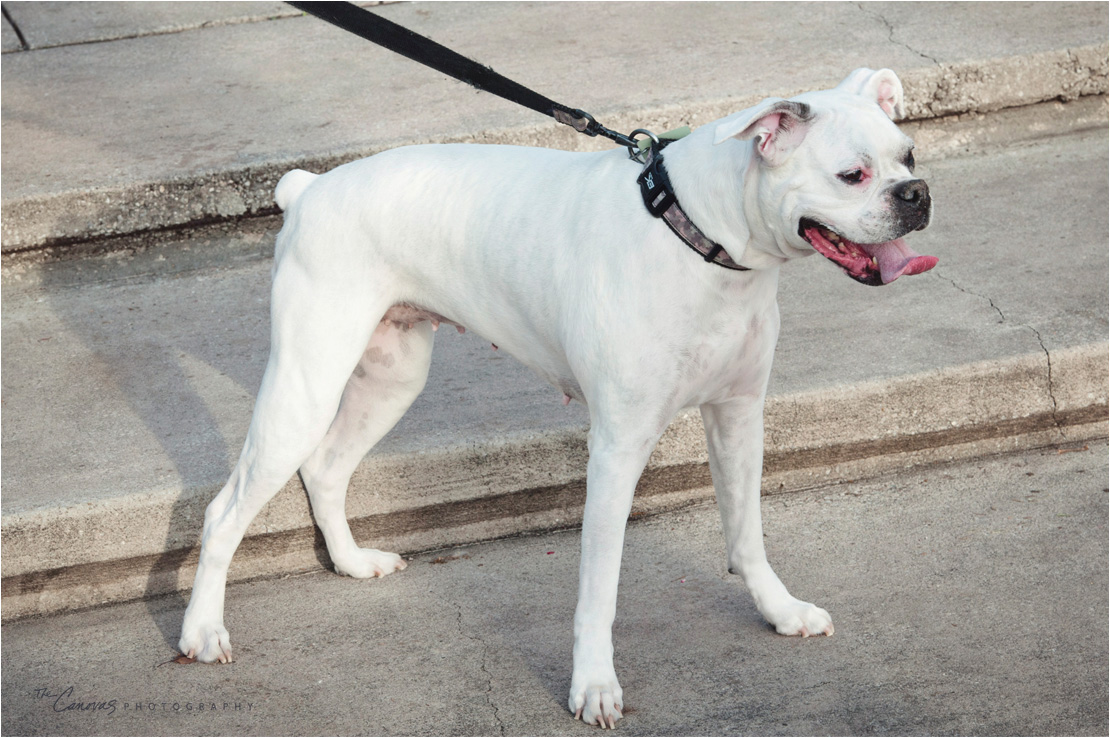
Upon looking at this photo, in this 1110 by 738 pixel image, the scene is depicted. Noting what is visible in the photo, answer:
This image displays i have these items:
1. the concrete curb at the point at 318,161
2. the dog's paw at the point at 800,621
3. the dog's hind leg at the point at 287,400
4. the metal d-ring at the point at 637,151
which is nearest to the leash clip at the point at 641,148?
the metal d-ring at the point at 637,151

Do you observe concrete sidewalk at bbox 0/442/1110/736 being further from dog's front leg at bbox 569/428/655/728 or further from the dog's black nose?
the dog's black nose

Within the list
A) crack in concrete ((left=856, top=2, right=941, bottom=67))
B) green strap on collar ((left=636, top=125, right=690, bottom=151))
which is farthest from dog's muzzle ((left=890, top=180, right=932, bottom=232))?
crack in concrete ((left=856, top=2, right=941, bottom=67))

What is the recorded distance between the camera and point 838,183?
245 cm

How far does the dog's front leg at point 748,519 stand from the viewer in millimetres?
3115

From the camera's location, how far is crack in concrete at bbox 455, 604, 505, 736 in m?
2.97

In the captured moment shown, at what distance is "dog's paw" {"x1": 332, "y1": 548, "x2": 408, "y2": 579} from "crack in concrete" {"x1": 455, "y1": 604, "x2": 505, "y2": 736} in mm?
304

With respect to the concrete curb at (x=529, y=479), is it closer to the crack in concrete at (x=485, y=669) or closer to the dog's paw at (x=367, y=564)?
the dog's paw at (x=367, y=564)

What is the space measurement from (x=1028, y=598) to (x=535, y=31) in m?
4.46

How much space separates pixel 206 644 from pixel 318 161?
8.35 ft

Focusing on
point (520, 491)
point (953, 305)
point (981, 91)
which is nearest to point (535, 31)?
point (981, 91)

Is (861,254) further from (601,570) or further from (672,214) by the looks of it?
(601,570)

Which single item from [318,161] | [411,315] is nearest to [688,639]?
[411,315]

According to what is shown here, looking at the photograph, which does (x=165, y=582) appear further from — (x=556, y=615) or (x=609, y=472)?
(x=609, y=472)

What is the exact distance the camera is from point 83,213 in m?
5.11
